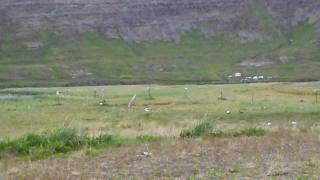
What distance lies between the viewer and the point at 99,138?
97.1 feet

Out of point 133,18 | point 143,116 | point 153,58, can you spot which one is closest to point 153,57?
point 153,58

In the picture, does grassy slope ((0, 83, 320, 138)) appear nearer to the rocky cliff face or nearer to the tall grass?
the tall grass

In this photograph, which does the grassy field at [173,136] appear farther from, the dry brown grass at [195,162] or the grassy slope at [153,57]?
the grassy slope at [153,57]

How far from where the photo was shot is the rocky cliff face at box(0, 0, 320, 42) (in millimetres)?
188000

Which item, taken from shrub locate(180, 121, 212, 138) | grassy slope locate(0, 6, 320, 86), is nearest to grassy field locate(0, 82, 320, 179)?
shrub locate(180, 121, 212, 138)

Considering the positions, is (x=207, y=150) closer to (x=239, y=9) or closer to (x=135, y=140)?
(x=135, y=140)

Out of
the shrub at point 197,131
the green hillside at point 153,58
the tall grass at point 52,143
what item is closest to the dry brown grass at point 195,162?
the tall grass at point 52,143

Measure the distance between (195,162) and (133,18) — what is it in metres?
170

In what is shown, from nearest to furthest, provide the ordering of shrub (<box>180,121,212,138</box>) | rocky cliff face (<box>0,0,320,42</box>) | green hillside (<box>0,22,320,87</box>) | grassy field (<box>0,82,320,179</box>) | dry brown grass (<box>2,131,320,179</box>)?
dry brown grass (<box>2,131,320,179</box>)
grassy field (<box>0,82,320,179</box>)
shrub (<box>180,121,212,138</box>)
green hillside (<box>0,22,320,87</box>)
rocky cliff face (<box>0,0,320,42</box>)

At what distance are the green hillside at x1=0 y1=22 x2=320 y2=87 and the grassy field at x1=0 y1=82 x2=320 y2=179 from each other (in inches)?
3562

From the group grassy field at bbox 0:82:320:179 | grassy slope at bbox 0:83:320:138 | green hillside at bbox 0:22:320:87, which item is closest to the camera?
grassy field at bbox 0:82:320:179

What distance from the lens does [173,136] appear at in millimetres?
32188

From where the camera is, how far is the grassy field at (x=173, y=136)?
21094 mm

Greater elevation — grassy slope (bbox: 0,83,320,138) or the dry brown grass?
grassy slope (bbox: 0,83,320,138)
